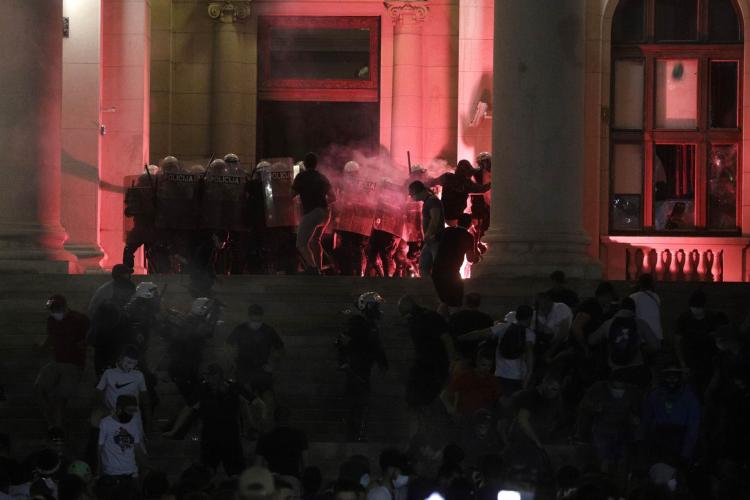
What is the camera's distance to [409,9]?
33.0m

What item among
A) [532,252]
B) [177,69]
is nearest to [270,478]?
[532,252]

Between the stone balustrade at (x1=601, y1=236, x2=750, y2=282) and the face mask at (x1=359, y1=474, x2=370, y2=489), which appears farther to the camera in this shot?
the stone balustrade at (x1=601, y1=236, x2=750, y2=282)

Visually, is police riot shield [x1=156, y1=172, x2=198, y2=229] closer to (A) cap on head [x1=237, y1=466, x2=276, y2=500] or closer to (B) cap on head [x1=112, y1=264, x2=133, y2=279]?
(B) cap on head [x1=112, y1=264, x2=133, y2=279]

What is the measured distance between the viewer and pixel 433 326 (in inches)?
736

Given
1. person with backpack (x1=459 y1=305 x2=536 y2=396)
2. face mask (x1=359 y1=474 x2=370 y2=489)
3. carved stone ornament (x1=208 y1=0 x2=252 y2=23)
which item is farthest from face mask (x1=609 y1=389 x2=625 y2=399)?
carved stone ornament (x1=208 y1=0 x2=252 y2=23)

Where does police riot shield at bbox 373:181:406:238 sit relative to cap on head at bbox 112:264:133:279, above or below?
above

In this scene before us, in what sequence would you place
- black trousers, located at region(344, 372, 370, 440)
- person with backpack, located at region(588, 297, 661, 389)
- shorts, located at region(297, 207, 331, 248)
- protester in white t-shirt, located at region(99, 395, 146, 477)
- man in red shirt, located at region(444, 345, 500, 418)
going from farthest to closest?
shorts, located at region(297, 207, 331, 248), black trousers, located at region(344, 372, 370, 440), person with backpack, located at region(588, 297, 661, 389), man in red shirt, located at region(444, 345, 500, 418), protester in white t-shirt, located at region(99, 395, 146, 477)

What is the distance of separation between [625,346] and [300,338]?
4649mm

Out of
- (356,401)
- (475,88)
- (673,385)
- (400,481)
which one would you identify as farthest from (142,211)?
(400,481)

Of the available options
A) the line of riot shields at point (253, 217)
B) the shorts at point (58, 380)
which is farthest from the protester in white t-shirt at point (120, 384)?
the line of riot shields at point (253, 217)

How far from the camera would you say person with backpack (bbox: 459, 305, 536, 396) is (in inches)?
731

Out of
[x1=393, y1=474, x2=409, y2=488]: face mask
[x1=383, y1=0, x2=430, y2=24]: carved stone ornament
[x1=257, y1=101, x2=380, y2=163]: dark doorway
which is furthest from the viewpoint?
[x1=257, y1=101, x2=380, y2=163]: dark doorway

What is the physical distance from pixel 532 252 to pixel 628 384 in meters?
6.74

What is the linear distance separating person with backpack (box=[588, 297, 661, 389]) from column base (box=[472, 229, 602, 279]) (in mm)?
5540
